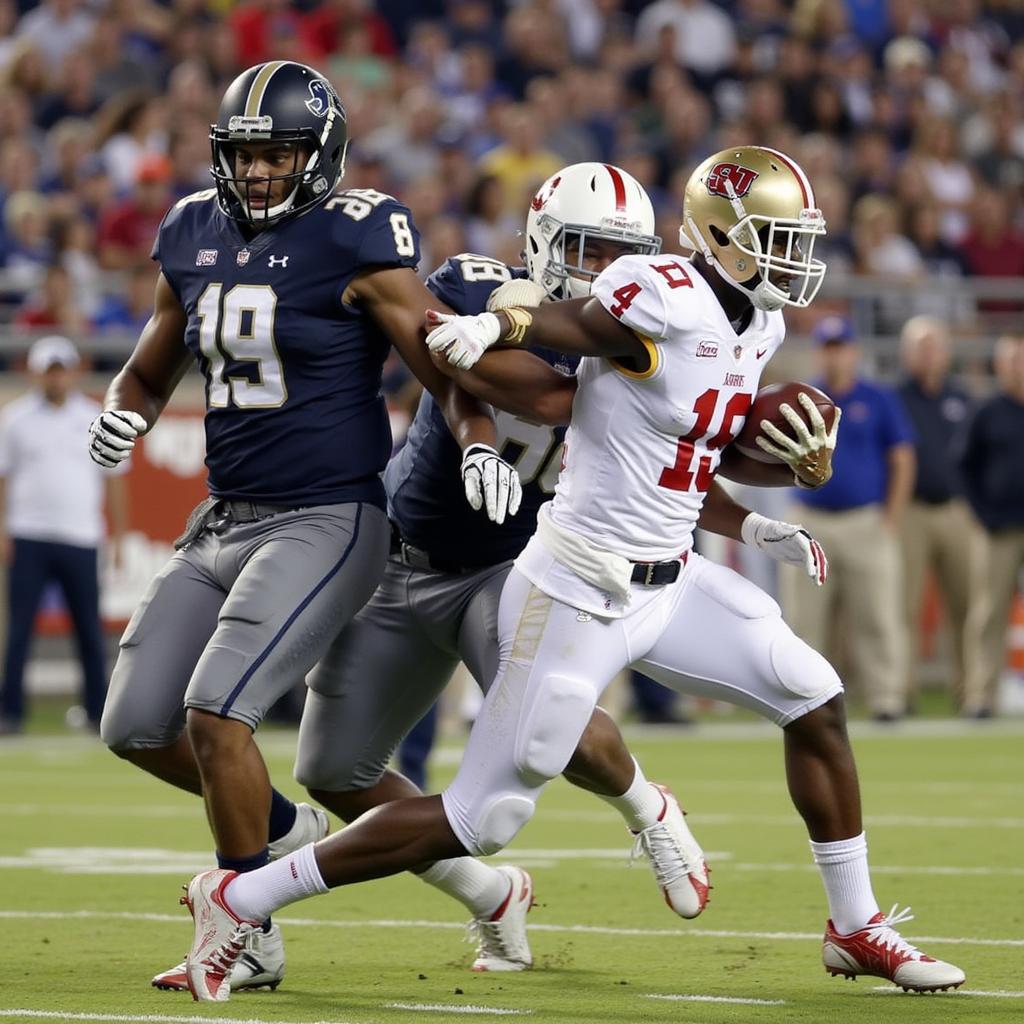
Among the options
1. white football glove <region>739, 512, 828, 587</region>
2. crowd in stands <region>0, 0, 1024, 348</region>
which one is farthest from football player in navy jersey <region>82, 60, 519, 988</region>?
crowd in stands <region>0, 0, 1024, 348</region>

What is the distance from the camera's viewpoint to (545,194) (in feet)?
17.0

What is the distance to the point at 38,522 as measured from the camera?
11195 millimetres

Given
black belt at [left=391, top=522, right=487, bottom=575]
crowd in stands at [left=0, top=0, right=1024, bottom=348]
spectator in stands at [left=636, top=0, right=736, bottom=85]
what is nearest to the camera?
black belt at [left=391, top=522, right=487, bottom=575]

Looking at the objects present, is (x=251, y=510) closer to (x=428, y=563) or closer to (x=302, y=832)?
(x=428, y=563)

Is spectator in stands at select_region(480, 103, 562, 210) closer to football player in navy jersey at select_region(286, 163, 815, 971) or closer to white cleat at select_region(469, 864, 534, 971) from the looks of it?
football player in navy jersey at select_region(286, 163, 815, 971)

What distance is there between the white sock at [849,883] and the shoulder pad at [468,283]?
4.72ft

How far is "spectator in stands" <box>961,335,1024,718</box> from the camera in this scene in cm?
1234

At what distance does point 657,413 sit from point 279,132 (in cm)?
104

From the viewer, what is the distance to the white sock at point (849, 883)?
185 inches

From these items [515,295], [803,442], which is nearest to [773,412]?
[803,442]

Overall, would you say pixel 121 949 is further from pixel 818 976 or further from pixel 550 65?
pixel 550 65

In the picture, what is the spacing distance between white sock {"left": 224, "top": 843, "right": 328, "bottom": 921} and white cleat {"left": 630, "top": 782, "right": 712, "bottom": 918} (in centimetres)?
89

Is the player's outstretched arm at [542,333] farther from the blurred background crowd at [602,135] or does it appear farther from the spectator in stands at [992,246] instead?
the spectator in stands at [992,246]

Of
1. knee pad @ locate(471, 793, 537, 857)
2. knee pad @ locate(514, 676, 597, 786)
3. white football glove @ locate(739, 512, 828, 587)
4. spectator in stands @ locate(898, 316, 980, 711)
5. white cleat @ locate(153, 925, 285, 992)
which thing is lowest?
spectator in stands @ locate(898, 316, 980, 711)
